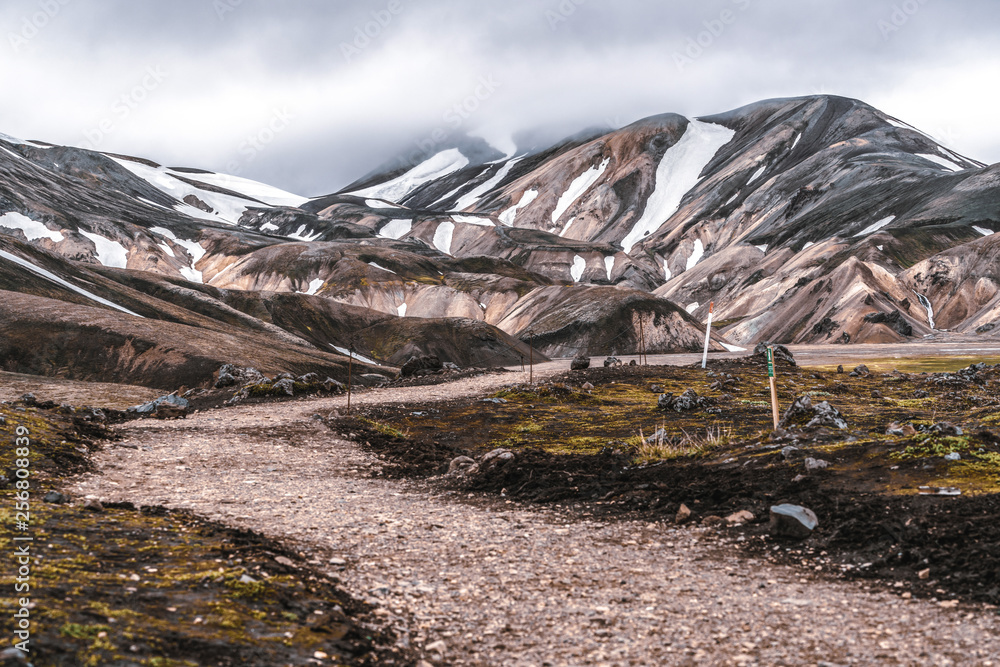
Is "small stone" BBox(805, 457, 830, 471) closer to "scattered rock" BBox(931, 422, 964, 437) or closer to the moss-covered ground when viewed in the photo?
"scattered rock" BBox(931, 422, 964, 437)

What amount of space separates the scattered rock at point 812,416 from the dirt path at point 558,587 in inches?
310

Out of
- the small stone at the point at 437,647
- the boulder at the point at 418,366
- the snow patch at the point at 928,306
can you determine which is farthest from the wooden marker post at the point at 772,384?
the snow patch at the point at 928,306

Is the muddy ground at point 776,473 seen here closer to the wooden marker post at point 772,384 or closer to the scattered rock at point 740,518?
the scattered rock at point 740,518

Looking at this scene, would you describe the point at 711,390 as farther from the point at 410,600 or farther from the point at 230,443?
the point at 410,600

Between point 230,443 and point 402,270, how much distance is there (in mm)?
131510

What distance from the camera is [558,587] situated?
9.20 meters

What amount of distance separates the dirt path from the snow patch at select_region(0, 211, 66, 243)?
182819 mm

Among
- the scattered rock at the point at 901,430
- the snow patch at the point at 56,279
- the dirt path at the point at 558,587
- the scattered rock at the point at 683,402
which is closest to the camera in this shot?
the dirt path at the point at 558,587

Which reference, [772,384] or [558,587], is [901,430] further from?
[558,587]

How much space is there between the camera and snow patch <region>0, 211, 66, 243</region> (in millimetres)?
165875

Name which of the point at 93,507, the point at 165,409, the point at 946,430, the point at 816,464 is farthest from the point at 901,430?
the point at 165,409

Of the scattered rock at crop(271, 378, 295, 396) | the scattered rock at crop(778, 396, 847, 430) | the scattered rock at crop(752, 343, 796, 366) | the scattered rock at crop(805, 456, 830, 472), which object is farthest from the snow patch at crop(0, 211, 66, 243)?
the scattered rock at crop(805, 456, 830, 472)

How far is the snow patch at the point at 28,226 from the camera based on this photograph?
166 metres

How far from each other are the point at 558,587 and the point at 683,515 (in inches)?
150
